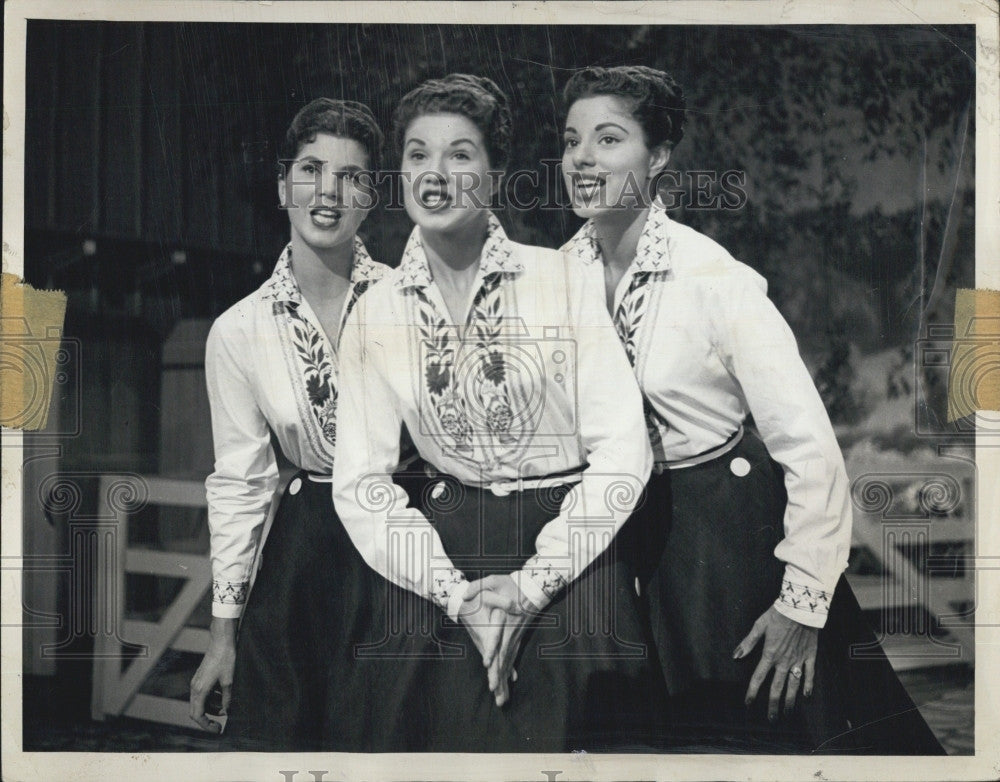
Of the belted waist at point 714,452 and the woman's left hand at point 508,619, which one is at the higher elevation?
the belted waist at point 714,452

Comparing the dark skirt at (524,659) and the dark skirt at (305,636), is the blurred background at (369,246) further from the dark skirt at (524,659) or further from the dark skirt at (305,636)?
the dark skirt at (524,659)

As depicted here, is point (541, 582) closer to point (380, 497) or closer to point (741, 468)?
point (380, 497)

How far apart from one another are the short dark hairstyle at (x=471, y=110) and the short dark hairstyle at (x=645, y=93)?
0.63 feet

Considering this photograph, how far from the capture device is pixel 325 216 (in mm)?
2621

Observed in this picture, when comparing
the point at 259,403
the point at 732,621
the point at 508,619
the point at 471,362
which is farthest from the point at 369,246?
the point at 732,621

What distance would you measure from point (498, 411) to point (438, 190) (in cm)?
65

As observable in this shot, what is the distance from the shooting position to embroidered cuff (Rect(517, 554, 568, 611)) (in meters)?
2.55

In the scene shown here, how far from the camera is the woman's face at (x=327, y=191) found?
2.61 metres

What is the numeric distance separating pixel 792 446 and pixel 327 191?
1.51 meters

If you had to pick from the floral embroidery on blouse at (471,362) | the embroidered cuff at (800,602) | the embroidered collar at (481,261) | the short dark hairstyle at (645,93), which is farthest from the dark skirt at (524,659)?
the short dark hairstyle at (645,93)

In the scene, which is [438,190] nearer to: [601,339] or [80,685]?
[601,339]

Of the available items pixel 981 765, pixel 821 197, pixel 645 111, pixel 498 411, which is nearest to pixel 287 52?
pixel 645 111

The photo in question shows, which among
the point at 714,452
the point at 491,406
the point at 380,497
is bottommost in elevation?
the point at 380,497

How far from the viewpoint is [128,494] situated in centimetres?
265
